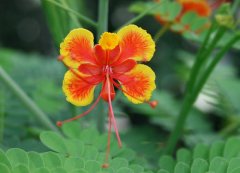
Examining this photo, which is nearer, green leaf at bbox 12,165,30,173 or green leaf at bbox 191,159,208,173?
green leaf at bbox 12,165,30,173

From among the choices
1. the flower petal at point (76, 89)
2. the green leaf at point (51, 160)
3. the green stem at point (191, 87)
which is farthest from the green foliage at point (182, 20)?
the green leaf at point (51, 160)

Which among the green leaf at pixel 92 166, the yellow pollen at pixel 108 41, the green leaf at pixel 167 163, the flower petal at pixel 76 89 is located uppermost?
the yellow pollen at pixel 108 41

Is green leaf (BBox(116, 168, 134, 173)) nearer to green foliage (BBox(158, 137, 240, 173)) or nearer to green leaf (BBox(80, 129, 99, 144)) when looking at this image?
green foliage (BBox(158, 137, 240, 173))

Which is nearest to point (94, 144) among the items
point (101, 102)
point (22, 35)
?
point (101, 102)

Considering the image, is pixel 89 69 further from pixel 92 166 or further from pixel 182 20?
pixel 182 20

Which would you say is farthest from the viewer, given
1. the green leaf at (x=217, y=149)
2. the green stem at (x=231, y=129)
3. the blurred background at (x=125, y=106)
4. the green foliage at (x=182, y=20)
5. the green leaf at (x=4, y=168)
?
the green stem at (x=231, y=129)

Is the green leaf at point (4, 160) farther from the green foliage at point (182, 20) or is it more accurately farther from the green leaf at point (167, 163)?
the green foliage at point (182, 20)

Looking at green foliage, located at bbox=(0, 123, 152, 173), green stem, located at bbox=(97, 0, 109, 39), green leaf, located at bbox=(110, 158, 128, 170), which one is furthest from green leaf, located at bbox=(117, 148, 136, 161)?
green stem, located at bbox=(97, 0, 109, 39)
